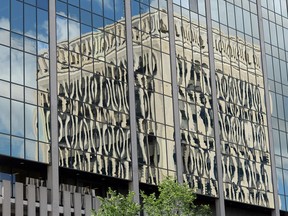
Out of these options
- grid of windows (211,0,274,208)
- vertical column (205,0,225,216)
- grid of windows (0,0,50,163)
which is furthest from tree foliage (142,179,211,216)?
grid of windows (211,0,274,208)

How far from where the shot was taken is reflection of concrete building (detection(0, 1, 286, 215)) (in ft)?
167

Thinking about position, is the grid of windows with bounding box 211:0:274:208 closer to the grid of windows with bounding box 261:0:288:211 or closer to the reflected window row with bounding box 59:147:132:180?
the grid of windows with bounding box 261:0:288:211

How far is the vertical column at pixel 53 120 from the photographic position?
49094 millimetres

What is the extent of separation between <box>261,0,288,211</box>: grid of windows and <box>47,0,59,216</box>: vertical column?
24.3 m

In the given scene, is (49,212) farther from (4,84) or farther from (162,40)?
(162,40)

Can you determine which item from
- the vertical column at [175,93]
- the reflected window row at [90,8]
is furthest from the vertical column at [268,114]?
the reflected window row at [90,8]

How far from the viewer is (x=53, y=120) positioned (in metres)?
50.1

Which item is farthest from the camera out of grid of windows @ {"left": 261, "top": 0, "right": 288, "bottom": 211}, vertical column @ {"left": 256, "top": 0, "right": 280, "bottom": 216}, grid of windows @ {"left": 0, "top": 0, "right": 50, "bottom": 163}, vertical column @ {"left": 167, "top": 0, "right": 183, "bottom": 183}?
grid of windows @ {"left": 261, "top": 0, "right": 288, "bottom": 211}

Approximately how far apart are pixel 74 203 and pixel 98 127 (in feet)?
17.3

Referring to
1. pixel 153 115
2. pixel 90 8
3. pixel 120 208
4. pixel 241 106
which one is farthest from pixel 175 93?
pixel 120 208

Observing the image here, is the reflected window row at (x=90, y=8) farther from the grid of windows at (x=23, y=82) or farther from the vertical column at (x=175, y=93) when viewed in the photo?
the vertical column at (x=175, y=93)

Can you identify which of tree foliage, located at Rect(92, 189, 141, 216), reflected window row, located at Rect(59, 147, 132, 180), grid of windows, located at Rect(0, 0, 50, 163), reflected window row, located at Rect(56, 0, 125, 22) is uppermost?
reflected window row, located at Rect(56, 0, 125, 22)

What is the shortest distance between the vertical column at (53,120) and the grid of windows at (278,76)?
79.6 ft

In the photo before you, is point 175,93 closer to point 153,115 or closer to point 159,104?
point 159,104
